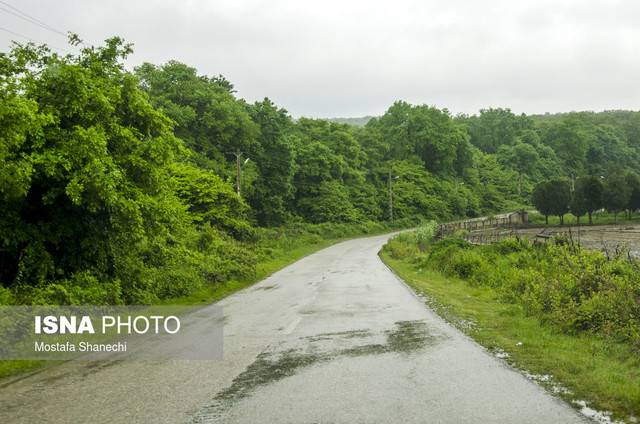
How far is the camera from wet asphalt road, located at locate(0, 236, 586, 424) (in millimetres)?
6328

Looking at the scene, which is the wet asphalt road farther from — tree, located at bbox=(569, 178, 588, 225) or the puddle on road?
tree, located at bbox=(569, 178, 588, 225)

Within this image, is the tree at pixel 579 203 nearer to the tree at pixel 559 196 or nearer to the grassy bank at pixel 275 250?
the tree at pixel 559 196

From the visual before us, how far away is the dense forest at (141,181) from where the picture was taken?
12.9m

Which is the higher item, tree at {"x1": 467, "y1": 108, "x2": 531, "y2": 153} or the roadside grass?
tree at {"x1": 467, "y1": 108, "x2": 531, "y2": 153}

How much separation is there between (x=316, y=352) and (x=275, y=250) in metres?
36.7

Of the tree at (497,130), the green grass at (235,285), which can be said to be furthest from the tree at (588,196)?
the tree at (497,130)

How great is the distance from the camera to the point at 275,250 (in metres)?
46.5

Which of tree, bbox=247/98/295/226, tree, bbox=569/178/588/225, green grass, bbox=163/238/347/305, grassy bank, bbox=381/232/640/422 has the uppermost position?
tree, bbox=247/98/295/226

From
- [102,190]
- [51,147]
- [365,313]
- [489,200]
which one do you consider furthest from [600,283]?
[489,200]

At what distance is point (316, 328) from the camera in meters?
12.8

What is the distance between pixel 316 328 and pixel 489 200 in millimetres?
110546
